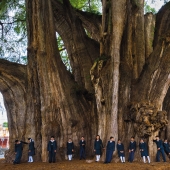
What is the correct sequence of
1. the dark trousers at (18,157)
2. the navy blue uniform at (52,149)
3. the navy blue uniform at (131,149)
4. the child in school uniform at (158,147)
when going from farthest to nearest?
the dark trousers at (18,157) → the navy blue uniform at (52,149) → the child in school uniform at (158,147) → the navy blue uniform at (131,149)

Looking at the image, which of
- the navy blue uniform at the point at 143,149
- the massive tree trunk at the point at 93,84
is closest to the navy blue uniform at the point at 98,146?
the massive tree trunk at the point at 93,84

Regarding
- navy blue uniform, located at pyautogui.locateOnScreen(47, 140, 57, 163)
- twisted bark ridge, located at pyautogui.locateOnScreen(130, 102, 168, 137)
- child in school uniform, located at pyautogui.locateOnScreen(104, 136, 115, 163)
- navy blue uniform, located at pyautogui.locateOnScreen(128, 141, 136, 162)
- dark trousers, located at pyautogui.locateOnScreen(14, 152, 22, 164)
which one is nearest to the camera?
child in school uniform, located at pyautogui.locateOnScreen(104, 136, 115, 163)

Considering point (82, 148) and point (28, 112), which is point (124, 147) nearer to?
point (82, 148)

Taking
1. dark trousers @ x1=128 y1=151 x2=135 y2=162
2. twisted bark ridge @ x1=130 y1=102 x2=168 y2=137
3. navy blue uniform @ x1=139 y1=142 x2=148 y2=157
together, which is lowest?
dark trousers @ x1=128 y1=151 x2=135 y2=162

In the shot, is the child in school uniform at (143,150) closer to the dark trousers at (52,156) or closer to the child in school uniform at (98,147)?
the child in school uniform at (98,147)

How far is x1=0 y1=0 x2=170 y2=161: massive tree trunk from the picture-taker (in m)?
7.75

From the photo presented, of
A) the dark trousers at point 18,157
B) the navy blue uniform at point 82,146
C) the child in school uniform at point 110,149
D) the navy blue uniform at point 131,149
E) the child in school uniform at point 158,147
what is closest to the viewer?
the child in school uniform at point 110,149

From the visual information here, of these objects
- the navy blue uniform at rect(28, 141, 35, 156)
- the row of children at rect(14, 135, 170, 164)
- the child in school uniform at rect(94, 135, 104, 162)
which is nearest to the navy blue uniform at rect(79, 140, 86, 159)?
the row of children at rect(14, 135, 170, 164)

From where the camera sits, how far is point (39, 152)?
8.44m

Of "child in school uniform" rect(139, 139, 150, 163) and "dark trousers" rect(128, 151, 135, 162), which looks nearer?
"child in school uniform" rect(139, 139, 150, 163)

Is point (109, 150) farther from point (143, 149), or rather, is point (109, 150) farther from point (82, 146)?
point (82, 146)

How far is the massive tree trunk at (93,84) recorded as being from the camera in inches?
305

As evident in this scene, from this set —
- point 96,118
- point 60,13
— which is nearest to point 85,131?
Result: point 96,118

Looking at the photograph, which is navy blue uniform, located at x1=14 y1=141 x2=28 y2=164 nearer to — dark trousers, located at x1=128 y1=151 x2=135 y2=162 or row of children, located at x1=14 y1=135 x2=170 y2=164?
row of children, located at x1=14 y1=135 x2=170 y2=164
